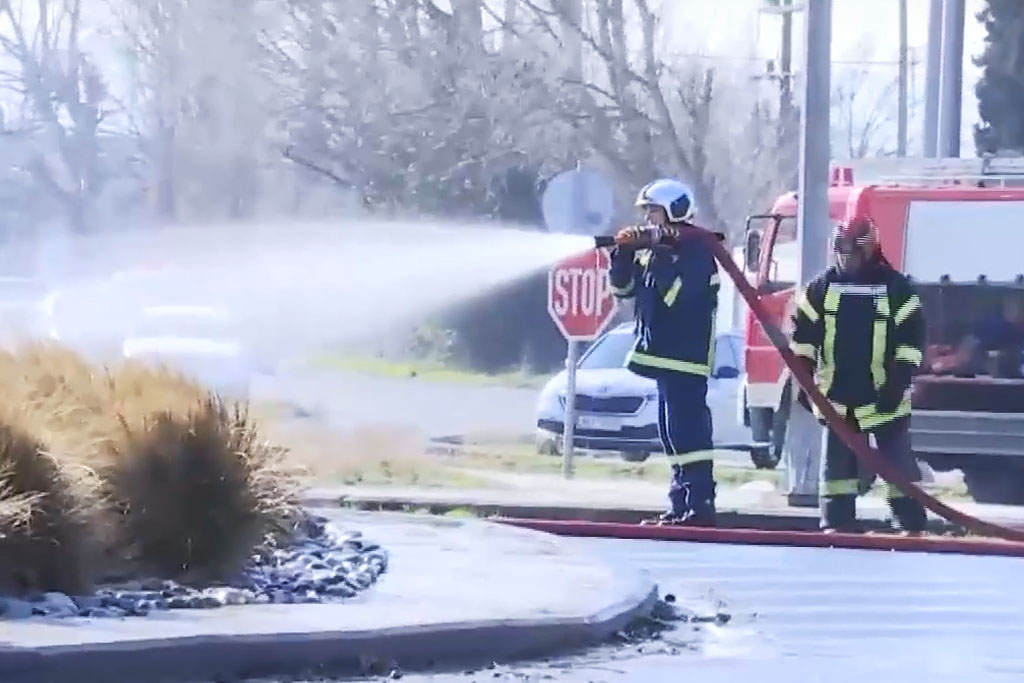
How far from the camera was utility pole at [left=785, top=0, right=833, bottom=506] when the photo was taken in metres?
13.6

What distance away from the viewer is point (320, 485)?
13234mm

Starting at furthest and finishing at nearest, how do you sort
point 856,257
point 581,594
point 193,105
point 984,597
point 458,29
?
1. point 193,105
2. point 458,29
3. point 856,257
4. point 984,597
5. point 581,594

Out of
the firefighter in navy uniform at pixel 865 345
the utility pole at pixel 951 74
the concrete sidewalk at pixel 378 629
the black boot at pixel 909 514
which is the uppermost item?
A: the utility pole at pixel 951 74

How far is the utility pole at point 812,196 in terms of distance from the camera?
13.6 metres

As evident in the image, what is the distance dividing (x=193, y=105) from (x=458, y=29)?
553cm

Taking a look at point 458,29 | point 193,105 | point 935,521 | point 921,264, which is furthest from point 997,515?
point 193,105

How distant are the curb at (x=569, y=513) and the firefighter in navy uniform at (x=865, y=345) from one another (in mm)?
981

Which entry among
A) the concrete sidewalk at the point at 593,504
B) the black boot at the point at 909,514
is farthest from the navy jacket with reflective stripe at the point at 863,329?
the concrete sidewalk at the point at 593,504

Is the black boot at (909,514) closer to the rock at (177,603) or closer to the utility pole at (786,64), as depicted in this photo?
the rock at (177,603)

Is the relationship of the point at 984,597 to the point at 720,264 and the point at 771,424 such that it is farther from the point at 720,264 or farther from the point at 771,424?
the point at 771,424

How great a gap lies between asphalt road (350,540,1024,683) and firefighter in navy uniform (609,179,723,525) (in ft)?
2.03

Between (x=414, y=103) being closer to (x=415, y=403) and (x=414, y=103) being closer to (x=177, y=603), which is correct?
(x=415, y=403)

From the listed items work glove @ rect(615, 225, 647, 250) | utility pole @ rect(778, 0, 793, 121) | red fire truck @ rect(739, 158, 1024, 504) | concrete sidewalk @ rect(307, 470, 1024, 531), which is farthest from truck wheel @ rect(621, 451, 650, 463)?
utility pole @ rect(778, 0, 793, 121)

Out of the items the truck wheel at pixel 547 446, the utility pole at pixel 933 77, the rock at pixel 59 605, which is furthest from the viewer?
the utility pole at pixel 933 77
